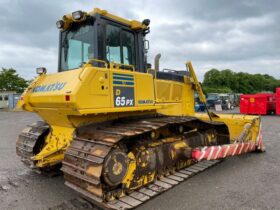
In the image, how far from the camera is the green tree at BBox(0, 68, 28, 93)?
46.7 metres

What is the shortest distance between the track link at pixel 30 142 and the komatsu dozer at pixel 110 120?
0.02 metres

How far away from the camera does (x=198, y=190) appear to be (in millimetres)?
4836

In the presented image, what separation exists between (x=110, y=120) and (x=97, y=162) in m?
1.22

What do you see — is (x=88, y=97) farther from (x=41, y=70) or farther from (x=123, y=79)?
(x=41, y=70)

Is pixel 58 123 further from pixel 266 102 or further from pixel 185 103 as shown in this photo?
pixel 266 102

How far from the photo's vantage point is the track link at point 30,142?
17.8 ft

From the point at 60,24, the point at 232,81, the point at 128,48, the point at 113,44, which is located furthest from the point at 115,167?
the point at 232,81

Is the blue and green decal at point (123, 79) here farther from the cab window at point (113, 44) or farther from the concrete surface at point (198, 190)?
the concrete surface at point (198, 190)

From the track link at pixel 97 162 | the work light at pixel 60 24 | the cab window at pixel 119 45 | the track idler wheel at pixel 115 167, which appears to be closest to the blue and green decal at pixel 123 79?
the cab window at pixel 119 45

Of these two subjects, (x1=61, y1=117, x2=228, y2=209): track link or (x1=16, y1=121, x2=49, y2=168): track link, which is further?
(x1=16, y1=121, x2=49, y2=168): track link

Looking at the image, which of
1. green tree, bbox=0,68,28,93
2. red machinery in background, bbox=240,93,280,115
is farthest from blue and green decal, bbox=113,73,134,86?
green tree, bbox=0,68,28,93

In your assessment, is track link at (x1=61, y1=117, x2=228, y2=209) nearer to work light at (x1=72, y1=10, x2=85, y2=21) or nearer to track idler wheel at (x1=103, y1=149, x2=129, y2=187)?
track idler wheel at (x1=103, y1=149, x2=129, y2=187)

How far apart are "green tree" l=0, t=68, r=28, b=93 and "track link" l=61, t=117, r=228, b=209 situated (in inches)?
1898

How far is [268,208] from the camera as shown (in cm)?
405
